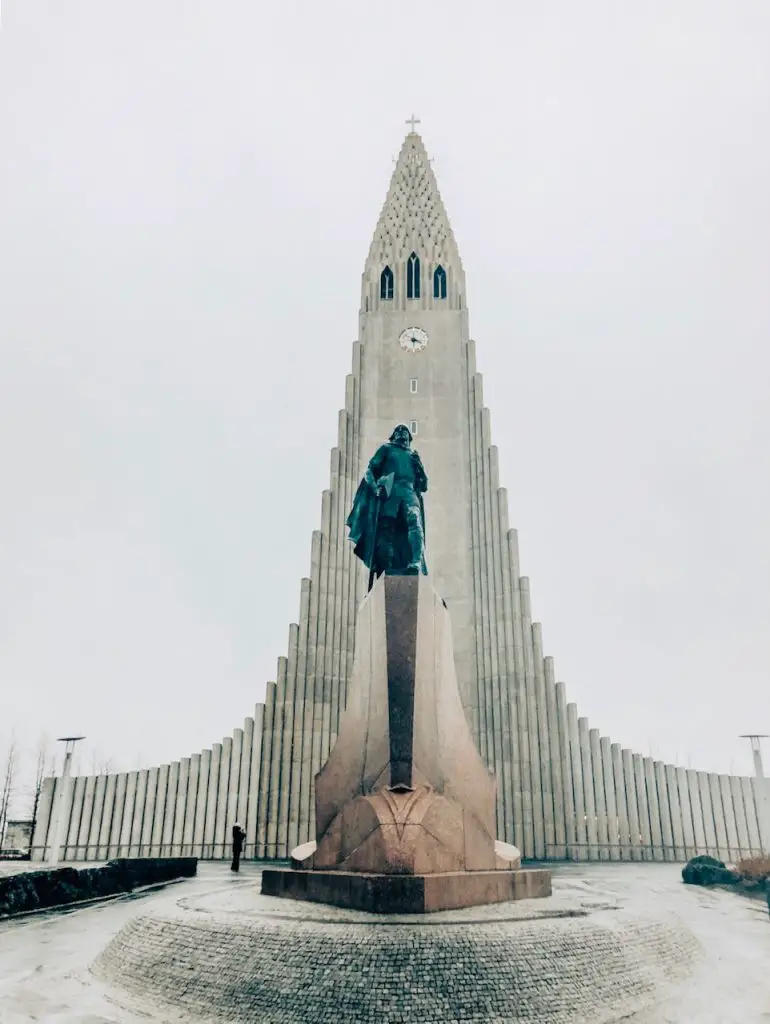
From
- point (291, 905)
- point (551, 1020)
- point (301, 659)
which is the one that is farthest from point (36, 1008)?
point (301, 659)

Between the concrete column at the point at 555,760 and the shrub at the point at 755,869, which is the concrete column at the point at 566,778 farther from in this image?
the shrub at the point at 755,869

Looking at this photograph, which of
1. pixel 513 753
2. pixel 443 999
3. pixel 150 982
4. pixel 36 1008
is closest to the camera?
pixel 443 999

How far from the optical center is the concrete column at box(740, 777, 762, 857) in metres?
24.7

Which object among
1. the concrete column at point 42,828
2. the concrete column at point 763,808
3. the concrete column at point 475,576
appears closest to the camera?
the concrete column at point 763,808

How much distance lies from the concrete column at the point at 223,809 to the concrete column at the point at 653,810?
1358cm

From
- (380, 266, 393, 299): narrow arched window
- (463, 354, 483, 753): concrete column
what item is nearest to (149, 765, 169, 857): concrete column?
(463, 354, 483, 753): concrete column

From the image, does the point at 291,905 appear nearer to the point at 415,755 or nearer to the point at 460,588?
the point at 415,755

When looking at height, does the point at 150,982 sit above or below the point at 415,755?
below

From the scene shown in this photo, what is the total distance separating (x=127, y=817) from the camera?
83.7ft

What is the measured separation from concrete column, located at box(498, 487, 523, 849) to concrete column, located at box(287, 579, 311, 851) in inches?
267

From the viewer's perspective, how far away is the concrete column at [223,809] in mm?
24656

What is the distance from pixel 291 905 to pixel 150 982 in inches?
61.6

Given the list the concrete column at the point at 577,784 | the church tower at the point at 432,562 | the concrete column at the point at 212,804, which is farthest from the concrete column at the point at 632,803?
the concrete column at the point at 212,804

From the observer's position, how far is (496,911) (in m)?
6.86
